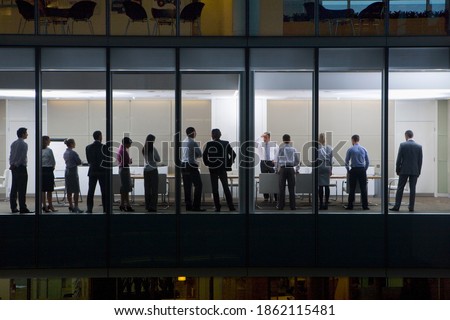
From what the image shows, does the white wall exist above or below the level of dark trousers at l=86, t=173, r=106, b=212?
above

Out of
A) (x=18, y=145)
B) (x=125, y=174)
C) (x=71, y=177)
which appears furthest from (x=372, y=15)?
(x=18, y=145)

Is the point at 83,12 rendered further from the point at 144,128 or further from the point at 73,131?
the point at 144,128

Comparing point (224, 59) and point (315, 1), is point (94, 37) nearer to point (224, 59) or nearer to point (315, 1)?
point (224, 59)

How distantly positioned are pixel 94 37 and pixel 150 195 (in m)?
A: 3.07

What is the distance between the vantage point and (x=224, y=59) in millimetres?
12883

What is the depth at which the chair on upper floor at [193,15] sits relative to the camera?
12789 millimetres

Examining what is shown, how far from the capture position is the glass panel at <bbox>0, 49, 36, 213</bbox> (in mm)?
12742

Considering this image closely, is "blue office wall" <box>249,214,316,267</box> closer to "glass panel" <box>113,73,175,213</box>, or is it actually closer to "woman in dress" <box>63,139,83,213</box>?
"glass panel" <box>113,73,175,213</box>

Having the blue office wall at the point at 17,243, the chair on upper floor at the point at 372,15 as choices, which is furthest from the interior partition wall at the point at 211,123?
the blue office wall at the point at 17,243

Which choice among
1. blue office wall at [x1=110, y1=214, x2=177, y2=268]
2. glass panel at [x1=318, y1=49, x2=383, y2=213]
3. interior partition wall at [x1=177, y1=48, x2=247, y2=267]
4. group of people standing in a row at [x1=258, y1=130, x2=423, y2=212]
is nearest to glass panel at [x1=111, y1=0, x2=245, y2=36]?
interior partition wall at [x1=177, y1=48, x2=247, y2=267]

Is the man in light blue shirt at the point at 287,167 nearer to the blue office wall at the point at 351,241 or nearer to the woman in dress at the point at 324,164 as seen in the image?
the woman in dress at the point at 324,164

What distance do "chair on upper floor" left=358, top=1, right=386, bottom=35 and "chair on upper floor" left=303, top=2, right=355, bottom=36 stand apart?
165 millimetres

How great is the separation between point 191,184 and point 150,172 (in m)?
0.79

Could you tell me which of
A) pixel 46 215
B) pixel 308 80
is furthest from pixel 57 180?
pixel 308 80
